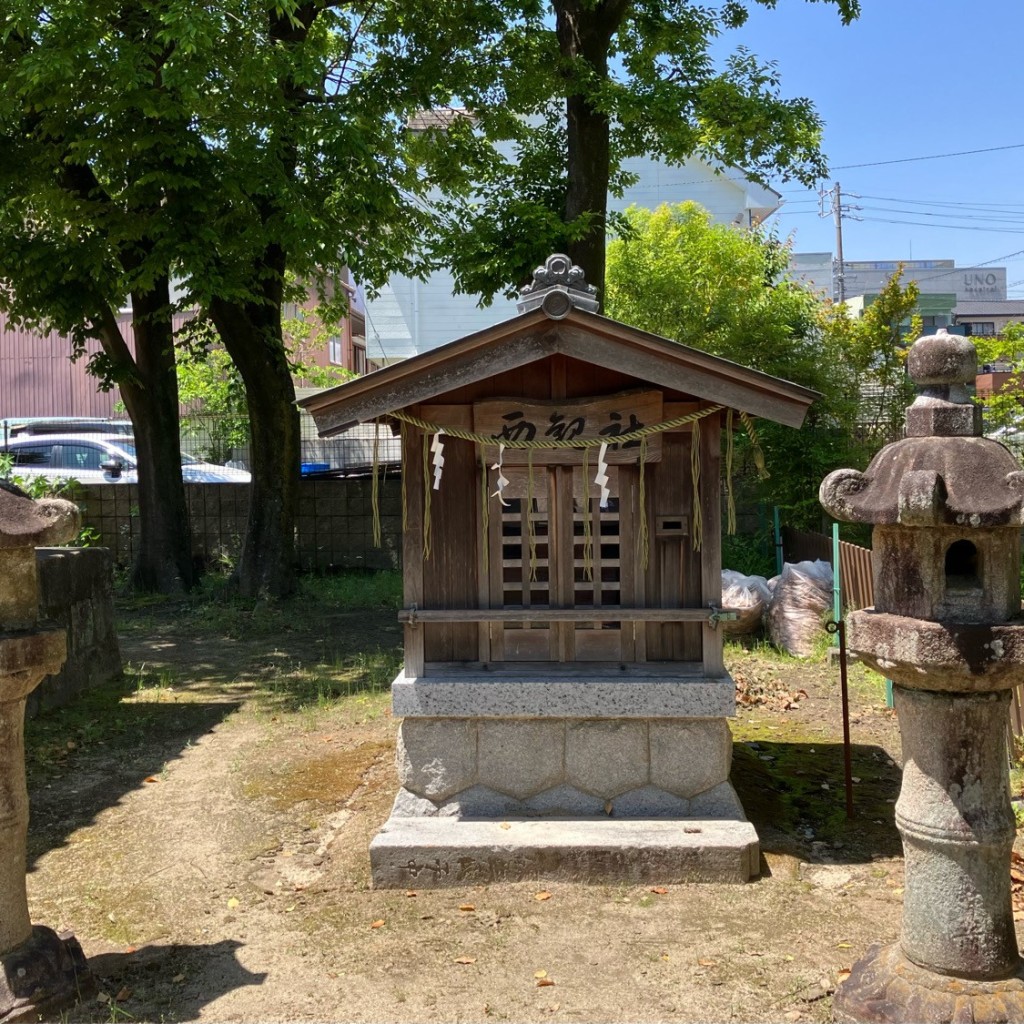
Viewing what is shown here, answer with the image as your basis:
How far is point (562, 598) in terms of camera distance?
21.2 ft

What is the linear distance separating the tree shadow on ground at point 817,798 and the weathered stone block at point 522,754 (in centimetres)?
136

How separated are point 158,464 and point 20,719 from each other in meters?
11.4

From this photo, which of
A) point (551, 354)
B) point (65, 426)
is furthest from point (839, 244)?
point (551, 354)

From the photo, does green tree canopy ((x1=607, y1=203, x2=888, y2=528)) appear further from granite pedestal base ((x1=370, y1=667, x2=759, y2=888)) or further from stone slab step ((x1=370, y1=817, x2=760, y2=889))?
stone slab step ((x1=370, y1=817, x2=760, y2=889))

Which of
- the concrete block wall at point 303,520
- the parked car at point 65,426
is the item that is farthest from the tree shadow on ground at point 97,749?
the parked car at point 65,426

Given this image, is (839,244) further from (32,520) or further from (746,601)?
(32,520)

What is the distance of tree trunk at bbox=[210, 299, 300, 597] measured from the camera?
14398mm

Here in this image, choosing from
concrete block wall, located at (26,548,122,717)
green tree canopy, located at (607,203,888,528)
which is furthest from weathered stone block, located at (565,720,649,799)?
green tree canopy, located at (607,203,888,528)

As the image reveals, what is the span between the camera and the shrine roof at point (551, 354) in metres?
5.91

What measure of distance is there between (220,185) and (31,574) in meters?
8.77

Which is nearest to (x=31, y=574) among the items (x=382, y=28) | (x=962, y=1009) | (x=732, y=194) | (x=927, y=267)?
(x=962, y=1009)

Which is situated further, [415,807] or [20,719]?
[415,807]

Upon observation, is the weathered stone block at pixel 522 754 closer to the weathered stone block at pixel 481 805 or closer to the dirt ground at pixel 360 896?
the weathered stone block at pixel 481 805

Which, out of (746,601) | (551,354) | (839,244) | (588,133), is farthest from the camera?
(839,244)
